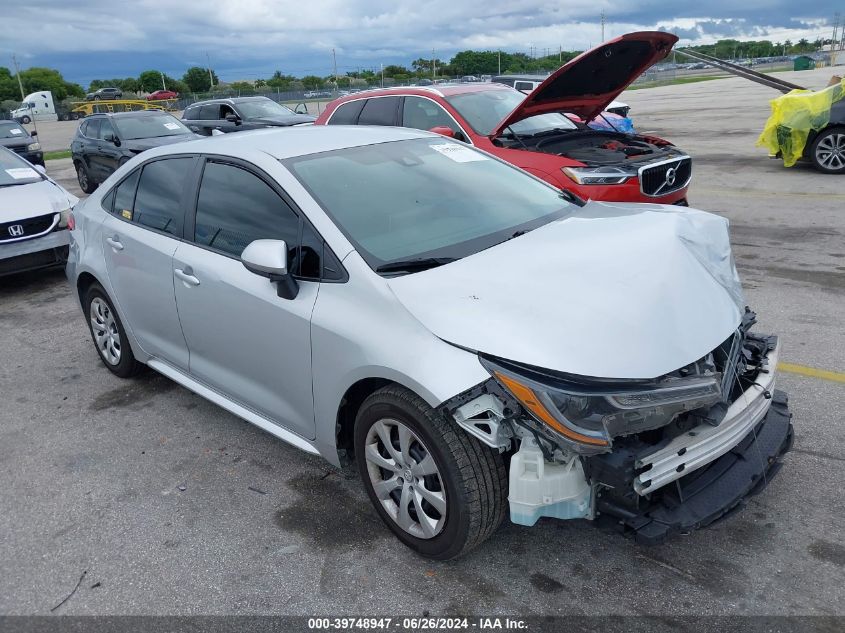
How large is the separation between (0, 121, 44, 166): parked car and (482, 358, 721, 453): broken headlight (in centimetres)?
1615

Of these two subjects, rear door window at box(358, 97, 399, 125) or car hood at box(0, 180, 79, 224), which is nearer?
car hood at box(0, 180, 79, 224)

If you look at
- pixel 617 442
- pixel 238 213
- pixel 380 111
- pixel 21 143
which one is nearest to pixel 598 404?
pixel 617 442

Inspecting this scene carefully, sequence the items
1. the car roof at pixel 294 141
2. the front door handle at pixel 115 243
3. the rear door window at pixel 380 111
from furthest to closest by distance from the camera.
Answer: the rear door window at pixel 380 111 < the front door handle at pixel 115 243 < the car roof at pixel 294 141

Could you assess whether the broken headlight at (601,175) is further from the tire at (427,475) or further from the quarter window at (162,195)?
the tire at (427,475)

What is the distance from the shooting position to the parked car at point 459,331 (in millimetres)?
2498

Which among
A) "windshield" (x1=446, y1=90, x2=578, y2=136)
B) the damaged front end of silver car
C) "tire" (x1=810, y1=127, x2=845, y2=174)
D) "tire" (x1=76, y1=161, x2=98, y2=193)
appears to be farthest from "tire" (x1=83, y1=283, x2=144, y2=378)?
"tire" (x1=810, y1=127, x2=845, y2=174)

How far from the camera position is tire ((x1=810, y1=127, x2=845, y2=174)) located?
10984 mm

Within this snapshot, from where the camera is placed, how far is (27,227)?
727 centimetres

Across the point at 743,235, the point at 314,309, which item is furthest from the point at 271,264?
the point at 743,235

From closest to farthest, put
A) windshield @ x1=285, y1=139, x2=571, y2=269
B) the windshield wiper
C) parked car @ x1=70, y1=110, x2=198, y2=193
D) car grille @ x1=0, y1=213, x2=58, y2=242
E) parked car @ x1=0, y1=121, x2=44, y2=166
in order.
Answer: the windshield wiper, windshield @ x1=285, y1=139, x2=571, y2=269, car grille @ x1=0, y1=213, x2=58, y2=242, parked car @ x1=70, y1=110, x2=198, y2=193, parked car @ x1=0, y1=121, x2=44, y2=166

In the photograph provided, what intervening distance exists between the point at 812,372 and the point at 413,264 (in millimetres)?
2842

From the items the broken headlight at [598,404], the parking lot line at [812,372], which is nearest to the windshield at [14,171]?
the broken headlight at [598,404]

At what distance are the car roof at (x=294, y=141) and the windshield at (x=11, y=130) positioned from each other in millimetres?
14806

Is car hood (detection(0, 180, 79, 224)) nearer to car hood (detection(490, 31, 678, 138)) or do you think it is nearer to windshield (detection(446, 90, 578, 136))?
windshield (detection(446, 90, 578, 136))
